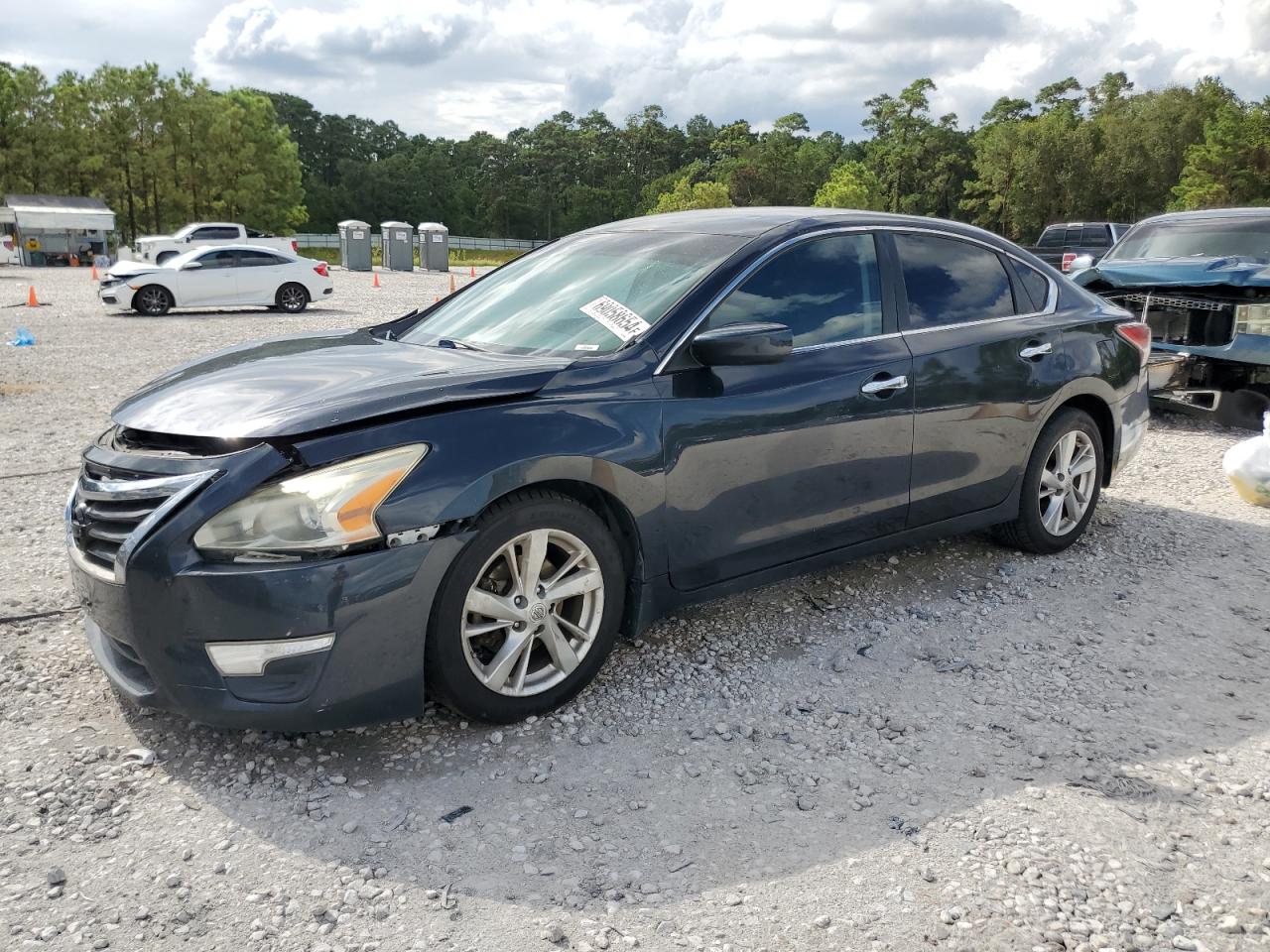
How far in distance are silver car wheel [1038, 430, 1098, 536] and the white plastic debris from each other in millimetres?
1774

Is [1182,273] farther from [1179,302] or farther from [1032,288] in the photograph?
[1032,288]

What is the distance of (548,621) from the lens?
3.50 m

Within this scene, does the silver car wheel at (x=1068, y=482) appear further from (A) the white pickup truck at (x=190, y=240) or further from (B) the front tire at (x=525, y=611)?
(A) the white pickup truck at (x=190, y=240)

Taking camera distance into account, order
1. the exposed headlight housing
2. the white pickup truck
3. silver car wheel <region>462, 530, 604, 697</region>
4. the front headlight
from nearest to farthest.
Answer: the front headlight
silver car wheel <region>462, 530, 604, 697</region>
the exposed headlight housing
the white pickup truck

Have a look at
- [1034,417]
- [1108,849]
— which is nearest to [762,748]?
[1108,849]

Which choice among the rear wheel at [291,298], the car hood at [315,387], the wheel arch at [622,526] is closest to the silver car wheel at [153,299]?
the rear wheel at [291,298]

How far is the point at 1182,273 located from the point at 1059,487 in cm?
439

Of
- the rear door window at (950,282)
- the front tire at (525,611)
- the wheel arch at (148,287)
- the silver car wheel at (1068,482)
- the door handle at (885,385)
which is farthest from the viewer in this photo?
the wheel arch at (148,287)

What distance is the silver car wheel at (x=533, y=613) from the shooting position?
338 cm

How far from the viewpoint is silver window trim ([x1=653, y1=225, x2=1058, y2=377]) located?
3852 mm

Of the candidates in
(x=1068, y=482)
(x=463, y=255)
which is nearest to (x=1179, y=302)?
(x=1068, y=482)

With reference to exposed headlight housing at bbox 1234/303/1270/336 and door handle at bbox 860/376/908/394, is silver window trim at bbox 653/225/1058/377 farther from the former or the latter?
exposed headlight housing at bbox 1234/303/1270/336

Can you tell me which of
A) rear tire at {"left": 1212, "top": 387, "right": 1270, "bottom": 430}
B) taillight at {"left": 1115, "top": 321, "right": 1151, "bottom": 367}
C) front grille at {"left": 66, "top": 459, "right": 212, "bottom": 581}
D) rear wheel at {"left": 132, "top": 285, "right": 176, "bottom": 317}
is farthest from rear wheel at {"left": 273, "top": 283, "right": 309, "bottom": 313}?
front grille at {"left": 66, "top": 459, "right": 212, "bottom": 581}

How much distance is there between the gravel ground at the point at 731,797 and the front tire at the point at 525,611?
0.18m
